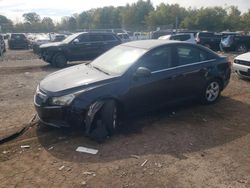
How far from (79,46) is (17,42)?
47.5 ft

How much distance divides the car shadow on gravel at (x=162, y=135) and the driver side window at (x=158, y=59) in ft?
3.53

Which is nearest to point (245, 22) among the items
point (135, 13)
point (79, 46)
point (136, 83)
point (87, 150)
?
point (135, 13)

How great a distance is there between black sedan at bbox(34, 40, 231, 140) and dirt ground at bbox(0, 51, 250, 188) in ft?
1.25

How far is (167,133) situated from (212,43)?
18.8m

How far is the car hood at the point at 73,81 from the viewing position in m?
5.04

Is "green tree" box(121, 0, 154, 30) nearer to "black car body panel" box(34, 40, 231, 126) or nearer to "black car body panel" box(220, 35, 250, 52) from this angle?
"black car body panel" box(220, 35, 250, 52)

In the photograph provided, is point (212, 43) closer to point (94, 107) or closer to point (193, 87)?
point (193, 87)

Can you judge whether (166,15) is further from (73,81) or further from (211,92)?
(73,81)

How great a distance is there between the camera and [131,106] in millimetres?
5500

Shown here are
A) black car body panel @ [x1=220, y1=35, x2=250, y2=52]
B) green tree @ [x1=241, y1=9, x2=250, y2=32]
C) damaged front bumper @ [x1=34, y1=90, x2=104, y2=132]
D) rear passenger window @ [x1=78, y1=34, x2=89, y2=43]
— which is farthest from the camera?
green tree @ [x1=241, y1=9, x2=250, y2=32]

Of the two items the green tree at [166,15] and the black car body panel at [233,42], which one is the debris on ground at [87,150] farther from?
the green tree at [166,15]

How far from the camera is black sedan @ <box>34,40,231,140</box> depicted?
16.3ft

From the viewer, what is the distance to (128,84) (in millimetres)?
5363

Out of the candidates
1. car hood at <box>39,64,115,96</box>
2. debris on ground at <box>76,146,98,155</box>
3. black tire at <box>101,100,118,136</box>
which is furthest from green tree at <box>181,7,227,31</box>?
debris on ground at <box>76,146,98,155</box>
